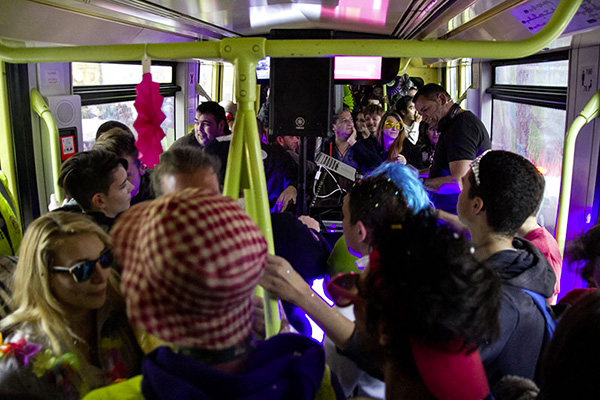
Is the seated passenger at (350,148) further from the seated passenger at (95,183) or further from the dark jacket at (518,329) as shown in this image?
the dark jacket at (518,329)

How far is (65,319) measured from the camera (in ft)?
4.40

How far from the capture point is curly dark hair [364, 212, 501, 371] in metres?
0.87

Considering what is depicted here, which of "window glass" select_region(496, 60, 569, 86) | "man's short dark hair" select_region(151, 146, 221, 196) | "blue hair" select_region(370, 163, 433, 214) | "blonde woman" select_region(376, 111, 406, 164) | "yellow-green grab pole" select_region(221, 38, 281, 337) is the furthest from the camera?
"blonde woman" select_region(376, 111, 406, 164)

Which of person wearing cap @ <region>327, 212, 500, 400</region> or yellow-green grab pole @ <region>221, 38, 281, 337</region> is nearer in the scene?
person wearing cap @ <region>327, 212, 500, 400</region>

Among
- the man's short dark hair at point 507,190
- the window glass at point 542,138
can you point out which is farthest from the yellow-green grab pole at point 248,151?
the window glass at point 542,138

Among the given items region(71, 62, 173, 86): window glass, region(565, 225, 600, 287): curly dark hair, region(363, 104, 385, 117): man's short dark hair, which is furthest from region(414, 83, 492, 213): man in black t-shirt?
region(71, 62, 173, 86): window glass

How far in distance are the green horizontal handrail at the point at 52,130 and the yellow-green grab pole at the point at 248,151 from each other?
1225 millimetres

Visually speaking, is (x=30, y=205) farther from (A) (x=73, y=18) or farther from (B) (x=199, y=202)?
(B) (x=199, y=202)

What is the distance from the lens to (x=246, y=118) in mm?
1203

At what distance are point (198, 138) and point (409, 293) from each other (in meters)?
3.24

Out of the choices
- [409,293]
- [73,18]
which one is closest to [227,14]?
[73,18]

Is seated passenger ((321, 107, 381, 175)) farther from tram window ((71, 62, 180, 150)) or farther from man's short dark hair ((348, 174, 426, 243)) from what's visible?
man's short dark hair ((348, 174, 426, 243))

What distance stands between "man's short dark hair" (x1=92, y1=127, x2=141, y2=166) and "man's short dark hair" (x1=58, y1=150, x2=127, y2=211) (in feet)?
2.03

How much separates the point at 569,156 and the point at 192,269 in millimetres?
1809
